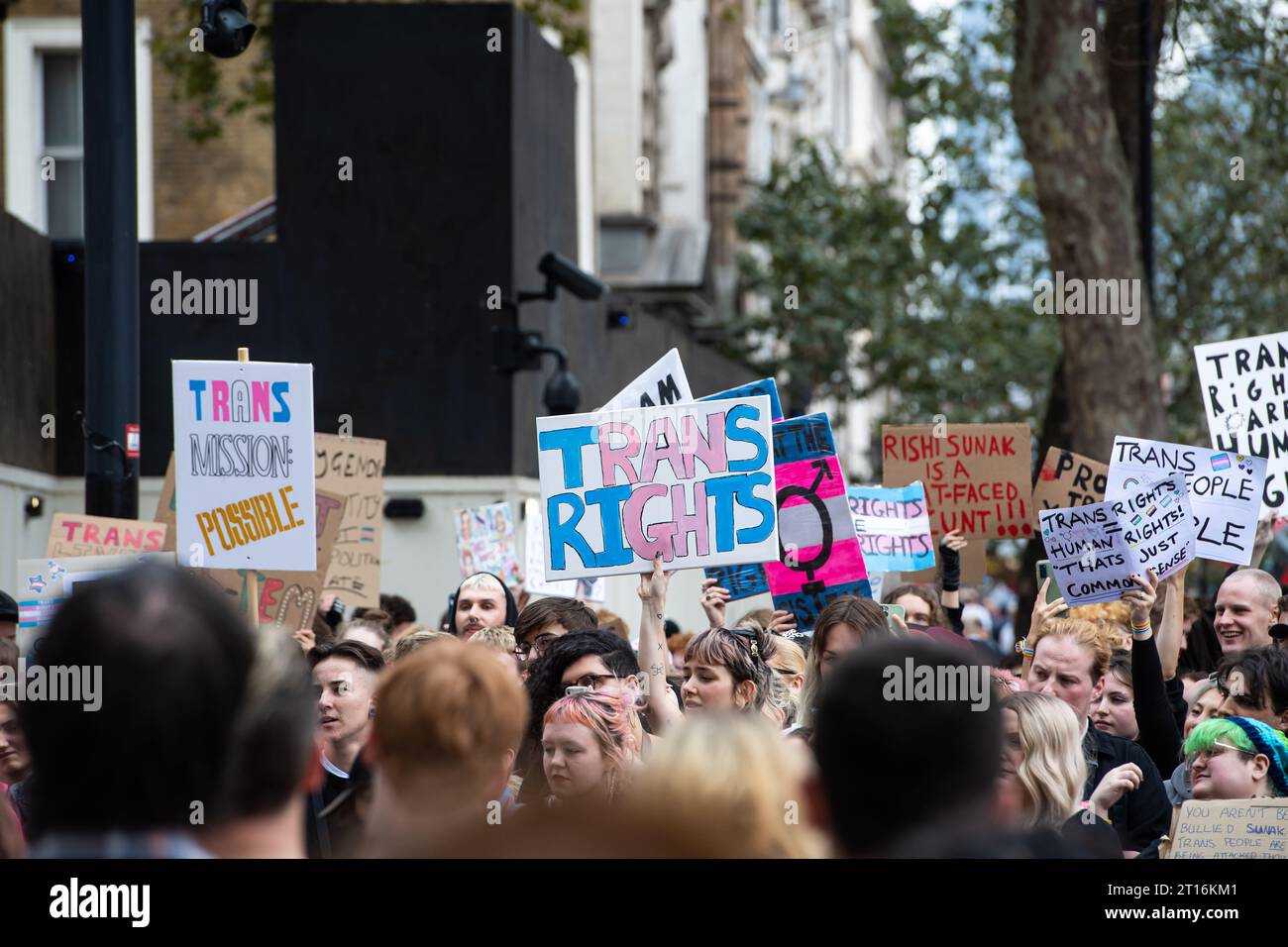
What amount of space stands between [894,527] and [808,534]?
132cm

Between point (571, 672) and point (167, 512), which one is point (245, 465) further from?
point (571, 672)

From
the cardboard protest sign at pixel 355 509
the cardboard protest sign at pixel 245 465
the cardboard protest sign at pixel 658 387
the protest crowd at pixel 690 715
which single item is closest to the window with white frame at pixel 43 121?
the protest crowd at pixel 690 715

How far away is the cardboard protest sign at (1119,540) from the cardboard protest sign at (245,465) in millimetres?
2943

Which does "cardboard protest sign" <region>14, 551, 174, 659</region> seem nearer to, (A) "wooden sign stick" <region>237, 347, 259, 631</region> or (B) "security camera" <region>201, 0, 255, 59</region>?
(A) "wooden sign stick" <region>237, 347, 259, 631</region>

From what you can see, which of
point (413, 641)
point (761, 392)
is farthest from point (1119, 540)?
point (413, 641)

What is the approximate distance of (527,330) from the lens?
13.9 meters

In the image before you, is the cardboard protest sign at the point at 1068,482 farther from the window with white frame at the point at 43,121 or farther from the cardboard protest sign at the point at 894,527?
the window with white frame at the point at 43,121

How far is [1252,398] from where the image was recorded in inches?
372

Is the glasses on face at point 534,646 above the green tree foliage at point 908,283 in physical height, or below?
below

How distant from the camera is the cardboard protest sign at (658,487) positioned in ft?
24.6

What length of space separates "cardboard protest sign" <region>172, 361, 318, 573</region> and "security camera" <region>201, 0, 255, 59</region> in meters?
1.27
